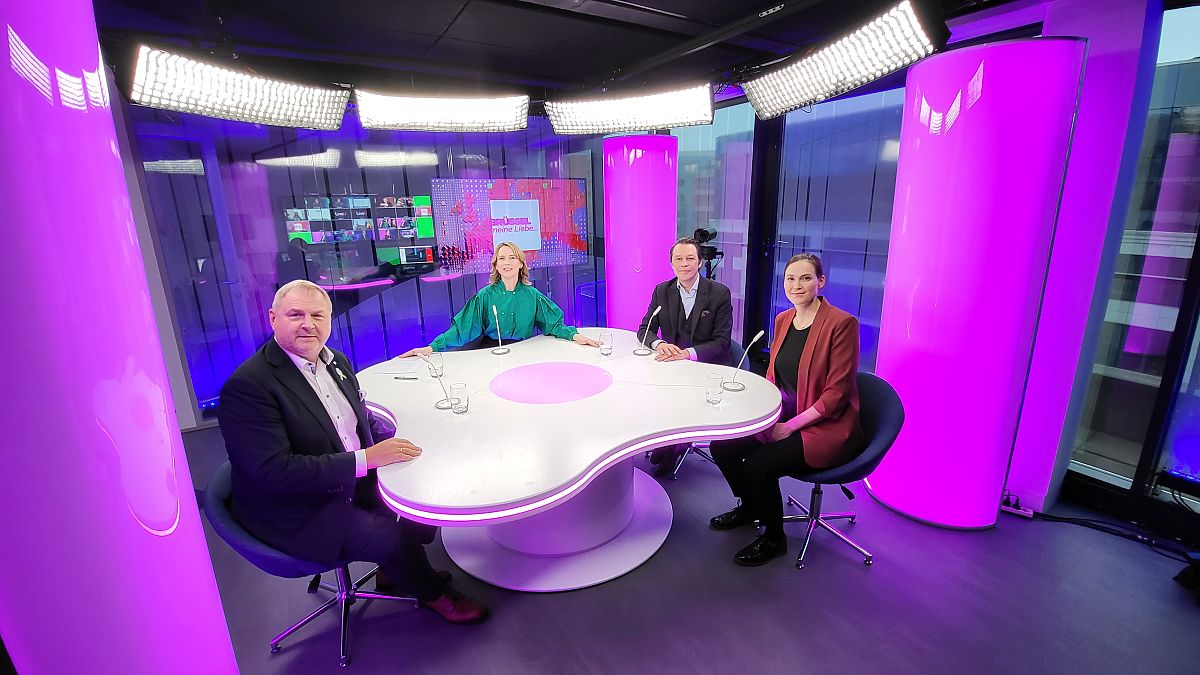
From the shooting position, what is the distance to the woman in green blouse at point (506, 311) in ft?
11.8

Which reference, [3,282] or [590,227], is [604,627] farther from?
[590,227]

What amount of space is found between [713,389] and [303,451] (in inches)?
68.3

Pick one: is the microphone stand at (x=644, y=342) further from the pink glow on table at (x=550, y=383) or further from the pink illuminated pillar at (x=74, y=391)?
the pink illuminated pillar at (x=74, y=391)

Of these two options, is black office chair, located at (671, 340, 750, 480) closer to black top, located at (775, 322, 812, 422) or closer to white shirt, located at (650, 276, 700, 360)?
white shirt, located at (650, 276, 700, 360)

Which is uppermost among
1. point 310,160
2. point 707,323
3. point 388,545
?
point 310,160

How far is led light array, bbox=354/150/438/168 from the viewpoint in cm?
532

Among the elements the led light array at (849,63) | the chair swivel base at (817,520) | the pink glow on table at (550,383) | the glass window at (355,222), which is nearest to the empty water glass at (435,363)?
the pink glow on table at (550,383)

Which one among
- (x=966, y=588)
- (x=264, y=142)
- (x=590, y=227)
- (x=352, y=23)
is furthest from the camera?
(x=590, y=227)

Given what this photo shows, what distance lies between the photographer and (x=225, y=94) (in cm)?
257

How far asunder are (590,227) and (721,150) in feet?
6.08

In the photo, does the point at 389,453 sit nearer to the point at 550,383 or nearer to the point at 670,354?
the point at 550,383

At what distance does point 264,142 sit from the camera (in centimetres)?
478

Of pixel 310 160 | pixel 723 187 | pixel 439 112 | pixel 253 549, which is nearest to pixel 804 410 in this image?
pixel 253 549

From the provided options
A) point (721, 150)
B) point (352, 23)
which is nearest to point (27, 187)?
point (352, 23)
